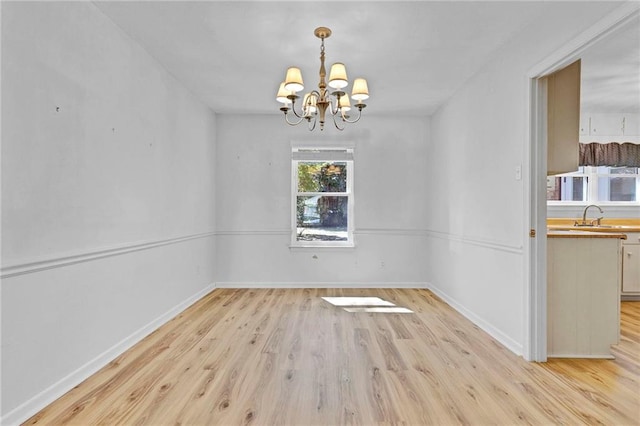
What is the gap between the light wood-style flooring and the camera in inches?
74.2

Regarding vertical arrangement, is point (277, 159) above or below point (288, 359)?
above

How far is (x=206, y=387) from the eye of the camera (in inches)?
86.1

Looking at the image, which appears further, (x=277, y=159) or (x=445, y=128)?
(x=277, y=159)

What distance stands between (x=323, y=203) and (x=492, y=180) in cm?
263

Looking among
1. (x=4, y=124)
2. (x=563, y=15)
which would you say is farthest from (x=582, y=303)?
(x=4, y=124)

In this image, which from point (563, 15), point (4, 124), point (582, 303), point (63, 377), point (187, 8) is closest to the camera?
point (4, 124)

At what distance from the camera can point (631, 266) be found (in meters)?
4.28

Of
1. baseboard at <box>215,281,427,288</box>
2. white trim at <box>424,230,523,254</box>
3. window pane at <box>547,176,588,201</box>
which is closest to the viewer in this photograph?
white trim at <box>424,230,523,254</box>

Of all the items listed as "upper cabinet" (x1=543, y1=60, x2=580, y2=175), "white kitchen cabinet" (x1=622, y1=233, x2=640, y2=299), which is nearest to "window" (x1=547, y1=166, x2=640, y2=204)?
"white kitchen cabinet" (x1=622, y1=233, x2=640, y2=299)

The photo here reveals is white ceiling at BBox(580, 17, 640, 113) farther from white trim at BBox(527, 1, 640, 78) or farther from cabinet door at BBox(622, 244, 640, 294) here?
cabinet door at BBox(622, 244, 640, 294)

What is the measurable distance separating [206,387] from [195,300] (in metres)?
2.29

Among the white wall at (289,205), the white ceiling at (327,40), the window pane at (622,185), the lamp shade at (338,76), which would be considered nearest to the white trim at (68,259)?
the white ceiling at (327,40)

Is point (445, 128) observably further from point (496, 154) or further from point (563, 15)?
point (563, 15)

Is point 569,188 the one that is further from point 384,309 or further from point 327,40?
point 327,40
